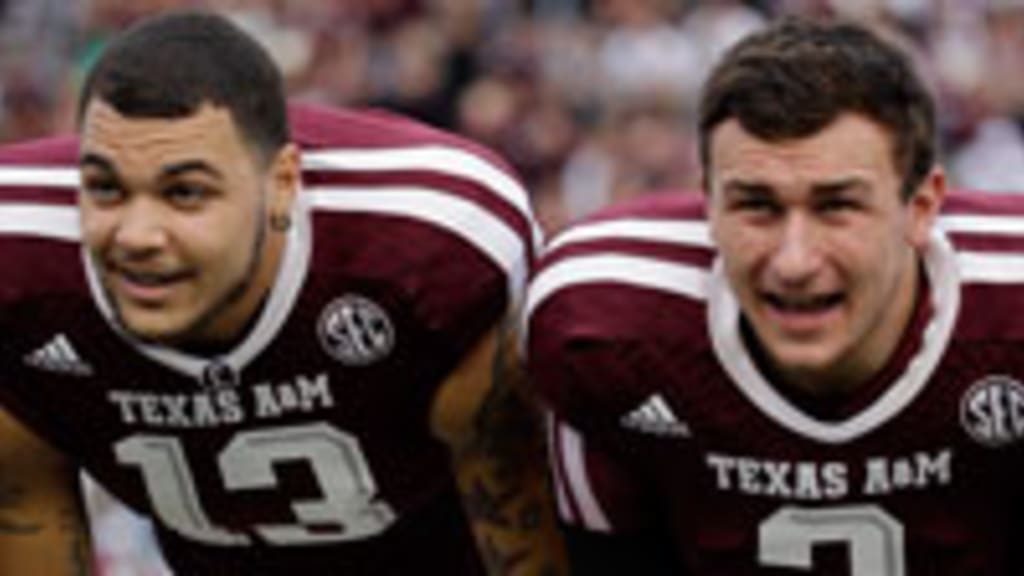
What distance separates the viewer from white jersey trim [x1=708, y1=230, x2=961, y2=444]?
3498 millimetres

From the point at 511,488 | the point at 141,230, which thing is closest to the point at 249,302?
the point at 141,230

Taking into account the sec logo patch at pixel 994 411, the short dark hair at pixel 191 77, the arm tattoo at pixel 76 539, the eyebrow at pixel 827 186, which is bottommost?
the arm tattoo at pixel 76 539

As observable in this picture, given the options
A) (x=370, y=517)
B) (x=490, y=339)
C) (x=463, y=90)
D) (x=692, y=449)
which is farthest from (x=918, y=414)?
(x=463, y=90)

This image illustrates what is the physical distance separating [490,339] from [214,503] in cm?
53

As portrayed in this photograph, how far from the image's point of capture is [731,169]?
338 centimetres

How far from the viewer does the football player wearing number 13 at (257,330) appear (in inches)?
142

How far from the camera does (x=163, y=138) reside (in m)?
3.57

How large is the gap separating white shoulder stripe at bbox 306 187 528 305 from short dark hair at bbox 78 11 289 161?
130 mm

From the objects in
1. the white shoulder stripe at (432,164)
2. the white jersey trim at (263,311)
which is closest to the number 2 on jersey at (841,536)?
the white shoulder stripe at (432,164)

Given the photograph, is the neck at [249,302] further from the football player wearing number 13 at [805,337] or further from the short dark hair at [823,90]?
the short dark hair at [823,90]

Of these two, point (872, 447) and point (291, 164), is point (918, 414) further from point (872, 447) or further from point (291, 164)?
point (291, 164)

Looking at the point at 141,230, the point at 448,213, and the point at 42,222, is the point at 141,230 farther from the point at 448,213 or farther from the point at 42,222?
the point at 448,213

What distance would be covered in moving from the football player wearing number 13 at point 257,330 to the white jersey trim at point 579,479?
0.34 feet

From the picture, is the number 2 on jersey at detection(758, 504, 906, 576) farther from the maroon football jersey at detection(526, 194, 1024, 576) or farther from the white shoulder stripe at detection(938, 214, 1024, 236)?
the white shoulder stripe at detection(938, 214, 1024, 236)
